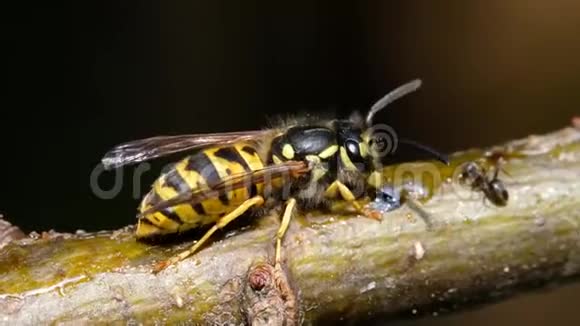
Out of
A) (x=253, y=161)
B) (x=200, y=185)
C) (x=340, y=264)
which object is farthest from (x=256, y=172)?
(x=340, y=264)

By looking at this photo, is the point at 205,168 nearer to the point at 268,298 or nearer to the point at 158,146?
the point at 158,146

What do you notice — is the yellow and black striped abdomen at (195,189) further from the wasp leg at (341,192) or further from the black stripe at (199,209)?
the wasp leg at (341,192)

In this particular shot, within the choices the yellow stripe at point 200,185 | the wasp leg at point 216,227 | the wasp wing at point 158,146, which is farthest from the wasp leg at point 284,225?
the wasp wing at point 158,146

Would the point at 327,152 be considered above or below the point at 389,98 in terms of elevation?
below

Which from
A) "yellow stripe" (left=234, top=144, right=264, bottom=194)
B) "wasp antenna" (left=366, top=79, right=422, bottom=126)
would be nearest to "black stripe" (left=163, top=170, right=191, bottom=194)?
"yellow stripe" (left=234, top=144, right=264, bottom=194)

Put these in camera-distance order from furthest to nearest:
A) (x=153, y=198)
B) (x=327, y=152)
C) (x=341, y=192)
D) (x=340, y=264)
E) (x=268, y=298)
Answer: (x=327, y=152) < (x=341, y=192) < (x=153, y=198) < (x=340, y=264) < (x=268, y=298)

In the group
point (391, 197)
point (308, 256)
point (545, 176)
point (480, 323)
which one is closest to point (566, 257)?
point (545, 176)

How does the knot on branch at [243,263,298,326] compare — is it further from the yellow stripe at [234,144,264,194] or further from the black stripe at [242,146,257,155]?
the black stripe at [242,146,257,155]
